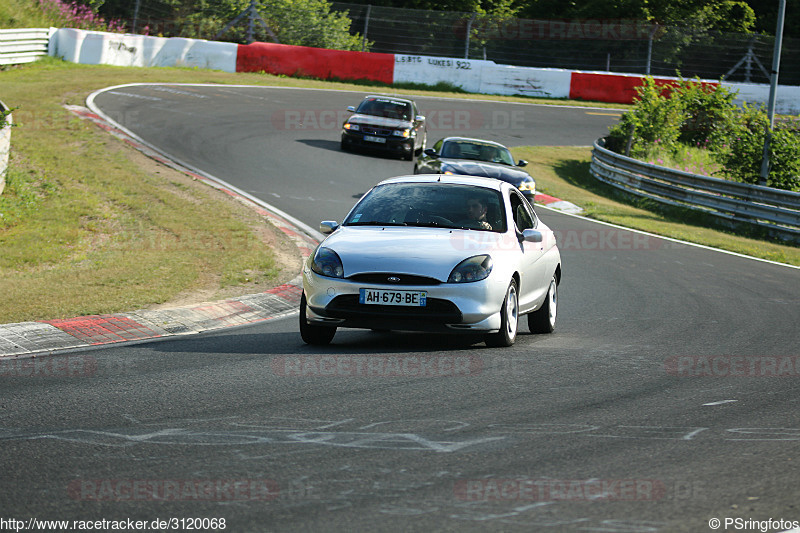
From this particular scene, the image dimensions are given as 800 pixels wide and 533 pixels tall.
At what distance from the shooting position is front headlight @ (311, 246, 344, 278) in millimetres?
8359

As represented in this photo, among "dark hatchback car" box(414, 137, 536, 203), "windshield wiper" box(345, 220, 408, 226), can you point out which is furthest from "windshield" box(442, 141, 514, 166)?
"windshield wiper" box(345, 220, 408, 226)

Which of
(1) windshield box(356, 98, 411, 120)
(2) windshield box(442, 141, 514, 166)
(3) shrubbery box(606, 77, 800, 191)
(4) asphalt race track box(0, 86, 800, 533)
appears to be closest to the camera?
(4) asphalt race track box(0, 86, 800, 533)

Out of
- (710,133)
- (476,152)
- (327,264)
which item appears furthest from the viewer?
(710,133)

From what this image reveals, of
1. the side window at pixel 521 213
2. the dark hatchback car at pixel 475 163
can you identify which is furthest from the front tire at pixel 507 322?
the dark hatchback car at pixel 475 163

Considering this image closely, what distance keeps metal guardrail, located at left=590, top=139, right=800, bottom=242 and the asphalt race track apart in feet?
37.7

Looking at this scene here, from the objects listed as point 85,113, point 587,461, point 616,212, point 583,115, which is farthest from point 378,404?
point 583,115

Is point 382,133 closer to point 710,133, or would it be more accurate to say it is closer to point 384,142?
point 384,142

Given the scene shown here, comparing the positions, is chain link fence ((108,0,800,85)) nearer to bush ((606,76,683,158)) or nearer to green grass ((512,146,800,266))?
green grass ((512,146,800,266))

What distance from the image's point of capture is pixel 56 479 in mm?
4727

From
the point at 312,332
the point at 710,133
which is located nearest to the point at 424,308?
the point at 312,332

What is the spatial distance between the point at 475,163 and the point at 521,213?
10155mm

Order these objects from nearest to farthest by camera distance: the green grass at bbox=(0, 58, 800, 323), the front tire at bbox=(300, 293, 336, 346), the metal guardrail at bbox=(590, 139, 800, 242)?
the front tire at bbox=(300, 293, 336, 346) < the green grass at bbox=(0, 58, 800, 323) < the metal guardrail at bbox=(590, 139, 800, 242)

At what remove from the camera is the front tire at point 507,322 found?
28.0ft

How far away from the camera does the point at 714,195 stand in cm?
2400
